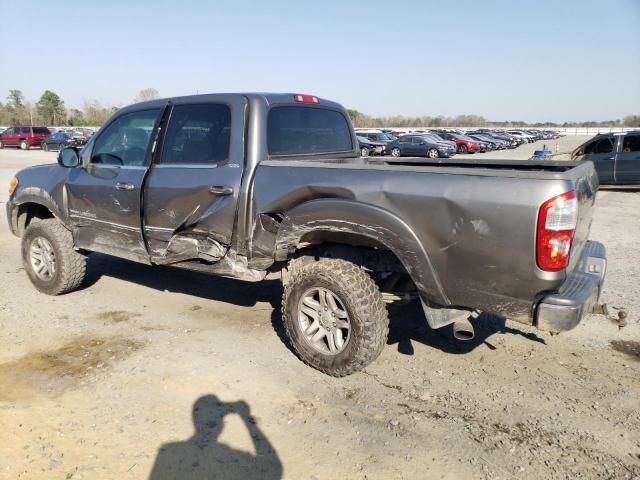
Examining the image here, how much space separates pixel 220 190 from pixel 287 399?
1.64 metres

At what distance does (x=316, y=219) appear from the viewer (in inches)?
139

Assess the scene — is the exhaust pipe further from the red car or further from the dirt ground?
the red car

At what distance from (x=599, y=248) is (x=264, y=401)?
2722 millimetres

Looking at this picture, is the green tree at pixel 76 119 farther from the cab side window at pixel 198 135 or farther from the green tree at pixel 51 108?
the cab side window at pixel 198 135

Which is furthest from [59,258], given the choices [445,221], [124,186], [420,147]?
[420,147]

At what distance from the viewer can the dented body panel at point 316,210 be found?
9.47ft

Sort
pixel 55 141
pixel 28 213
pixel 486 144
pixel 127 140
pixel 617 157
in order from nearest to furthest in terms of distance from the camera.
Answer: pixel 127 140, pixel 28 213, pixel 617 157, pixel 55 141, pixel 486 144

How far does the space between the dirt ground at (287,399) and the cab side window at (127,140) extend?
1480mm

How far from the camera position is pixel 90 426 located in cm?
310

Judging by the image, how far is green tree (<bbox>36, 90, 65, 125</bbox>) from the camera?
7514 centimetres

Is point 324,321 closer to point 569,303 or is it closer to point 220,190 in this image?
point 220,190

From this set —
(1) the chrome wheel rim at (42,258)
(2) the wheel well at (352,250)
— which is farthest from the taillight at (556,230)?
(1) the chrome wheel rim at (42,258)

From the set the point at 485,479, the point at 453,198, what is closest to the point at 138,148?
the point at 453,198

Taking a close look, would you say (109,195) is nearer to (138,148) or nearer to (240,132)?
(138,148)
